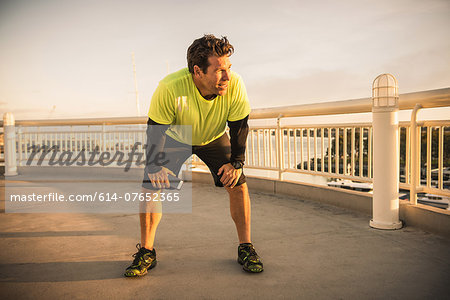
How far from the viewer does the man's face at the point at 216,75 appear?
204 centimetres

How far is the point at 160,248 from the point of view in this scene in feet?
8.91

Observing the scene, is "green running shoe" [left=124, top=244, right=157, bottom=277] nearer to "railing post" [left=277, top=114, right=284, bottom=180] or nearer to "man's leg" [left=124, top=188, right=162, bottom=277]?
"man's leg" [left=124, top=188, right=162, bottom=277]

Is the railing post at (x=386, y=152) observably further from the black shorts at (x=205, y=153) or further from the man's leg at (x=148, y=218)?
the man's leg at (x=148, y=218)

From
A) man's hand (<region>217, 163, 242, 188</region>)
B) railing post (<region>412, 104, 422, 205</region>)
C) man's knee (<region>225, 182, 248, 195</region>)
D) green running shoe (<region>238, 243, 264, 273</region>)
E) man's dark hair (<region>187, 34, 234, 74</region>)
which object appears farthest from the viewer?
railing post (<region>412, 104, 422, 205</region>)

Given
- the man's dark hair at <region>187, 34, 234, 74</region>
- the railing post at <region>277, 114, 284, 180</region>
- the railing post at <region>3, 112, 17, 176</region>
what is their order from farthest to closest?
the railing post at <region>3, 112, 17, 176</region>, the railing post at <region>277, 114, 284, 180</region>, the man's dark hair at <region>187, 34, 234, 74</region>

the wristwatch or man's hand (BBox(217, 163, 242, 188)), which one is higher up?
the wristwatch

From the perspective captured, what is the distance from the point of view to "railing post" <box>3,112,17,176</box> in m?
7.86

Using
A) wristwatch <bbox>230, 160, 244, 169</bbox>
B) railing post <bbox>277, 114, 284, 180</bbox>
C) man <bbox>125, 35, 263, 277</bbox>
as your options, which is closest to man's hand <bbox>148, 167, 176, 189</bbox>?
man <bbox>125, 35, 263, 277</bbox>

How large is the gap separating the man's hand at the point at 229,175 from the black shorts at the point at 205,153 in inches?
2.5

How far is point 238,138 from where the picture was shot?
2.27 meters

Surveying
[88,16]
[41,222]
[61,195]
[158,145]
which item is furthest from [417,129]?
[88,16]

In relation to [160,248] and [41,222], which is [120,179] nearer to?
[41,222]

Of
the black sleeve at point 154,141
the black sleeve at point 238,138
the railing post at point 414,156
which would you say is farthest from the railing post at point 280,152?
the black sleeve at point 154,141

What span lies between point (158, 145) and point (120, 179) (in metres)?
5.37
